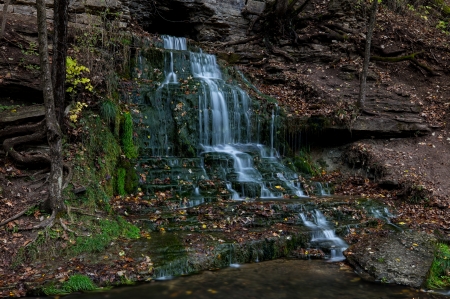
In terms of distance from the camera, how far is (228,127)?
40.7 ft

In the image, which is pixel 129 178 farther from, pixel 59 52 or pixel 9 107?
pixel 59 52

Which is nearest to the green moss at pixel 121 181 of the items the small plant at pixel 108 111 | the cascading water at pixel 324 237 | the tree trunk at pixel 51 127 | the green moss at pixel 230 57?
the small plant at pixel 108 111

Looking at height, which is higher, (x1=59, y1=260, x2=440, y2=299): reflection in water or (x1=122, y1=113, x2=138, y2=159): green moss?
(x1=122, y1=113, x2=138, y2=159): green moss

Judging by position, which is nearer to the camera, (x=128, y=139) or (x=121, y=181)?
(x=121, y=181)

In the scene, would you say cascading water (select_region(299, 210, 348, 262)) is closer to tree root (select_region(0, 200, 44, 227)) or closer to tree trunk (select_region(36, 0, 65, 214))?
tree trunk (select_region(36, 0, 65, 214))

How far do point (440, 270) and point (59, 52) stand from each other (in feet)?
28.8

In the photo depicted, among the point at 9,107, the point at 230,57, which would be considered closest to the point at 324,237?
the point at 9,107

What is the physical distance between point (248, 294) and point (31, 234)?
147 inches

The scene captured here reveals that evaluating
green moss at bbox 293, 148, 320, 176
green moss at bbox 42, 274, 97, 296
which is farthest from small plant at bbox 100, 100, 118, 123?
green moss at bbox 293, 148, 320, 176

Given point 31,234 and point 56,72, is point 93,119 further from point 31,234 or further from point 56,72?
point 31,234

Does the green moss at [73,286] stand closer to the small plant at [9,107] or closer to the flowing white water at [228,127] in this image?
the small plant at [9,107]

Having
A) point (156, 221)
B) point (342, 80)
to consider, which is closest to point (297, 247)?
point (156, 221)

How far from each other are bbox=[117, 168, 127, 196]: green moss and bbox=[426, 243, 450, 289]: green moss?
21.7 ft

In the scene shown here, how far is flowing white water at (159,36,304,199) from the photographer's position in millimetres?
10852
